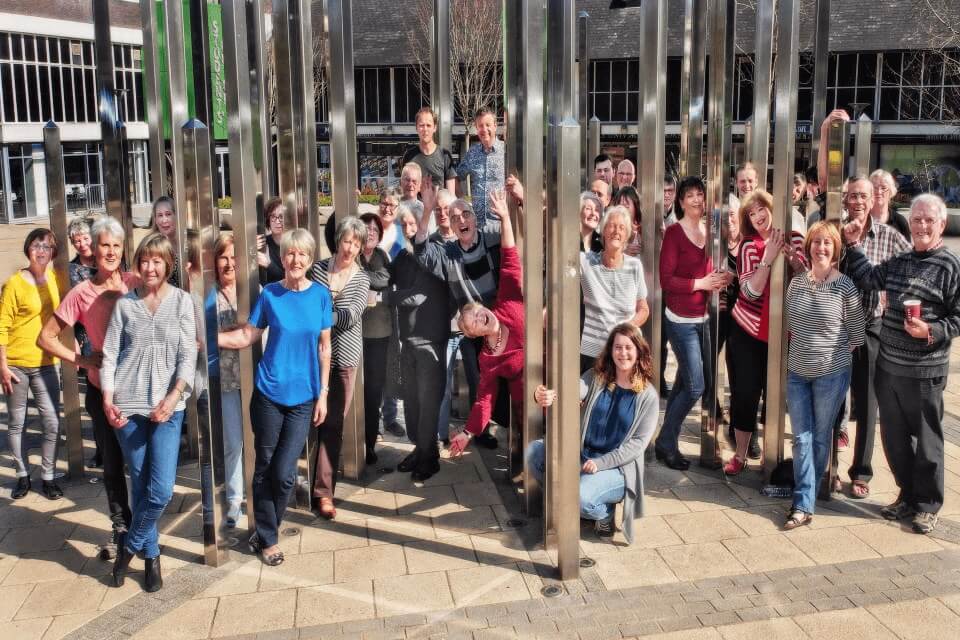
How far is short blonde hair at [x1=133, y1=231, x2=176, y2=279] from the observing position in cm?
497

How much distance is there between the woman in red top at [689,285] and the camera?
6.68 metres

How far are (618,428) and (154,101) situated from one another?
14.8 ft

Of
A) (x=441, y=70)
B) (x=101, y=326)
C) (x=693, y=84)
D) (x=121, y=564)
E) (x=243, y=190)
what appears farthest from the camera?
(x=441, y=70)

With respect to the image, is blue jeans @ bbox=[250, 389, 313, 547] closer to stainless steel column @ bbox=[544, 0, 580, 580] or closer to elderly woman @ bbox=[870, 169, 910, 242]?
stainless steel column @ bbox=[544, 0, 580, 580]

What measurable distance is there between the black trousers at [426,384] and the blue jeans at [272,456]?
1246 millimetres

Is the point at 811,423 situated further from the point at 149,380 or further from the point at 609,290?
the point at 149,380

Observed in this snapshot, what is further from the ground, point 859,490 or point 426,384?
point 426,384

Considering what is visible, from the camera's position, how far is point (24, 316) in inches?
249

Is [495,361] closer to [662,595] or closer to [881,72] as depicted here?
[662,595]

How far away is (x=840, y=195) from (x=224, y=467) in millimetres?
4033

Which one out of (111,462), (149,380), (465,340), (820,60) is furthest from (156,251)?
(820,60)

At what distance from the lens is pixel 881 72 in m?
39.3

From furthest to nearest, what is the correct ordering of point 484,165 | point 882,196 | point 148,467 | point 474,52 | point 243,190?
point 474,52
point 484,165
point 882,196
point 243,190
point 148,467

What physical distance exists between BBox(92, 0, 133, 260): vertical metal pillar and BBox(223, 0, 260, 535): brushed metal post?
1563 millimetres
